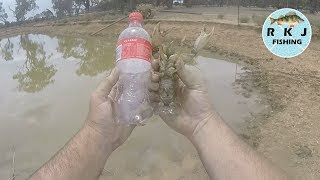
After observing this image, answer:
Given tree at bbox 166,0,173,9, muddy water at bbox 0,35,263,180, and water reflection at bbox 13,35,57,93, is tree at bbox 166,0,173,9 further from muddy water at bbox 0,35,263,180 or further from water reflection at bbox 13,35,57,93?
muddy water at bbox 0,35,263,180

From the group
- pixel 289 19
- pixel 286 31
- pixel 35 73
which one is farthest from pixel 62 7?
pixel 286 31

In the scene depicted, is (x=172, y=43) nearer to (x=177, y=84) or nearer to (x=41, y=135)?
(x=177, y=84)

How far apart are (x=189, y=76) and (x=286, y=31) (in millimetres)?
9411

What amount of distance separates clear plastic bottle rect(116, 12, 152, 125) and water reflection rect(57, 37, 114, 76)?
478 inches

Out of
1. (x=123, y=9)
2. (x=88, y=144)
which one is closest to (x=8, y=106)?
(x=88, y=144)

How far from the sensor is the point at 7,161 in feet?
24.8

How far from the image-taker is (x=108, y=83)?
2.45m

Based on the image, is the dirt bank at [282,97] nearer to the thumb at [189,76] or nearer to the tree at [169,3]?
the thumb at [189,76]

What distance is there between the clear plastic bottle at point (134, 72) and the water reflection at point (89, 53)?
12.1 metres

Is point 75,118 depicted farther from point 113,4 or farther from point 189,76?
point 113,4

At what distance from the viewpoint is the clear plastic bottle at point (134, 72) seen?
228cm

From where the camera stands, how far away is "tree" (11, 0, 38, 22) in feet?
173

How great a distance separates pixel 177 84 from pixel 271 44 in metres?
10.5

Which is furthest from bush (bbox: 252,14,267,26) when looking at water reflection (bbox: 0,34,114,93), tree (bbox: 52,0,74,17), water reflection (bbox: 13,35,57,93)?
tree (bbox: 52,0,74,17)
